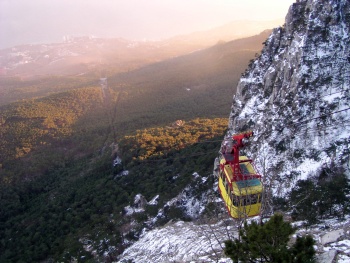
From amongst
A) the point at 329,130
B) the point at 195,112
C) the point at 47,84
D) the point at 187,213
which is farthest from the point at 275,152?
the point at 47,84

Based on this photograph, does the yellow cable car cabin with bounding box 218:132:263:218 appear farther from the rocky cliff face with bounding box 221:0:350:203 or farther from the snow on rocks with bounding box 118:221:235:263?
the rocky cliff face with bounding box 221:0:350:203

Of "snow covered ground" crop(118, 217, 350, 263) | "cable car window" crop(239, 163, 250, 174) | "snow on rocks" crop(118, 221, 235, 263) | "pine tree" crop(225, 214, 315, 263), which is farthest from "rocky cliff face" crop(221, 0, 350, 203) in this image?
"pine tree" crop(225, 214, 315, 263)

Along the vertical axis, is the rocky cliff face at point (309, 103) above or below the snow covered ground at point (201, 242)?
above

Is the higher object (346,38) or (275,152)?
(346,38)

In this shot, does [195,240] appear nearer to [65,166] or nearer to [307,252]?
[307,252]

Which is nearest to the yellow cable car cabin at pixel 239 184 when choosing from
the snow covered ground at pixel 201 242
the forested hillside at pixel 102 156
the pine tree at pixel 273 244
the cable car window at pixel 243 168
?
the cable car window at pixel 243 168

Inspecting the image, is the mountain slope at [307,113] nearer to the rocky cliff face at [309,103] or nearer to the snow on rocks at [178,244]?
the rocky cliff face at [309,103]

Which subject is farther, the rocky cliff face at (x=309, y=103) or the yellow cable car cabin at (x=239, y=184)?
the rocky cliff face at (x=309, y=103)

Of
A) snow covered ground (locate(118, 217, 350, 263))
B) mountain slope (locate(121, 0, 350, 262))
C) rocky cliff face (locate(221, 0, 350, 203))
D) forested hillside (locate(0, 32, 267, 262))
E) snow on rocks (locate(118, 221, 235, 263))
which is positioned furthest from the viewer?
forested hillside (locate(0, 32, 267, 262))
